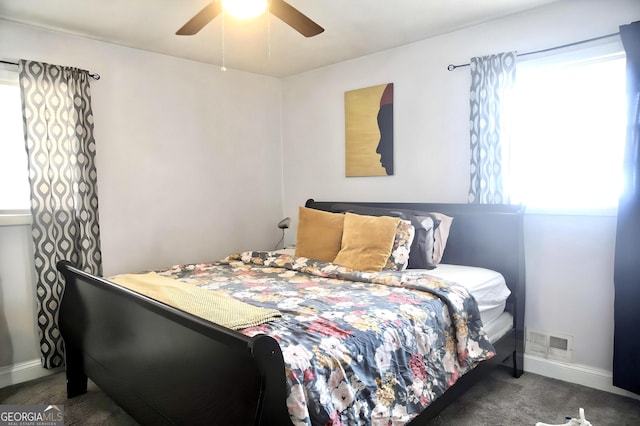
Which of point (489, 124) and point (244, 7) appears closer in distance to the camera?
point (244, 7)

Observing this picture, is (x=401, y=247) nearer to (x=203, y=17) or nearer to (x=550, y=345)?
(x=550, y=345)

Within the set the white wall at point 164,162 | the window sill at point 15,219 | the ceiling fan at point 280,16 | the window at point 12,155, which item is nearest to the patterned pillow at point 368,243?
the ceiling fan at point 280,16

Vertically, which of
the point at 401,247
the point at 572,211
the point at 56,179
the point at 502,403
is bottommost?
the point at 502,403

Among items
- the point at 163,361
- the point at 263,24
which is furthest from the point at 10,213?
the point at 263,24

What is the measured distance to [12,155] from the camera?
2895 millimetres

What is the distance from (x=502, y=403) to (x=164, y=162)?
2.94 metres

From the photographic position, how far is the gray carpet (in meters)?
2.27

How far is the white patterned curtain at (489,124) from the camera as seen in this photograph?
2.87m

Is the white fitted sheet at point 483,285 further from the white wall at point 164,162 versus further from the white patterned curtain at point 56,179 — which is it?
the white patterned curtain at point 56,179

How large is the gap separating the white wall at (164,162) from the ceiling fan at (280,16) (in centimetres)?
135

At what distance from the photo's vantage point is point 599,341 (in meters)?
2.63

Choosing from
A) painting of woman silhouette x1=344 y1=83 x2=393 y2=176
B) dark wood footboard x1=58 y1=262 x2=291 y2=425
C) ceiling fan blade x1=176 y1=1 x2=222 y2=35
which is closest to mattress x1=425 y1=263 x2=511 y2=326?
painting of woman silhouette x1=344 y1=83 x2=393 y2=176

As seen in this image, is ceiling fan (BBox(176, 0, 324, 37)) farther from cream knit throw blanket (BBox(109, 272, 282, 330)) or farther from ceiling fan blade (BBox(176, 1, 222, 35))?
cream knit throw blanket (BBox(109, 272, 282, 330))

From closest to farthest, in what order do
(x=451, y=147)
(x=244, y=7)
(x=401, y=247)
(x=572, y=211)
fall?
(x=244, y=7) < (x=572, y=211) < (x=401, y=247) < (x=451, y=147)
